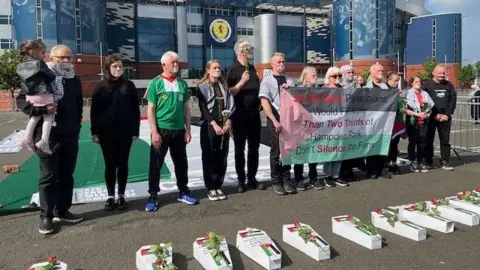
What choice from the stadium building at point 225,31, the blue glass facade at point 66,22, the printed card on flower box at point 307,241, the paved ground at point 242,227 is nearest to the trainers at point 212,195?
the paved ground at point 242,227

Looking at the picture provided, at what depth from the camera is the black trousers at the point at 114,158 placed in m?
5.55

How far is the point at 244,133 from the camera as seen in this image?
637cm

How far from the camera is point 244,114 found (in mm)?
6312

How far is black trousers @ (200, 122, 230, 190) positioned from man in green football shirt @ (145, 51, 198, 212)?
1.12 ft

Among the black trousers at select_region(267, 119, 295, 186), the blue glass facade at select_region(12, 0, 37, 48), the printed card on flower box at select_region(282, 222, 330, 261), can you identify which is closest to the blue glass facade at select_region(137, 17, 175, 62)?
the blue glass facade at select_region(12, 0, 37, 48)

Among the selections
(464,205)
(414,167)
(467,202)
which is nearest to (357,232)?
(464,205)

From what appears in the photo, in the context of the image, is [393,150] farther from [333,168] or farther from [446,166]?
[333,168]

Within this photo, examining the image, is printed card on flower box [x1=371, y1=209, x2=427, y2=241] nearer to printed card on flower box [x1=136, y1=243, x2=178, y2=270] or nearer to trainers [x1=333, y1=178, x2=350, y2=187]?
trainers [x1=333, y1=178, x2=350, y2=187]

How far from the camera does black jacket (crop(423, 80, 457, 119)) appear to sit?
7.85 meters

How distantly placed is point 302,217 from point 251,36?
7613 centimetres

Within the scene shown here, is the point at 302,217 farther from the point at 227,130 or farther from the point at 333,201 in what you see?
the point at 227,130

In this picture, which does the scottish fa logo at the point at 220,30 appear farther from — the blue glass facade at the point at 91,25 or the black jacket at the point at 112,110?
the black jacket at the point at 112,110

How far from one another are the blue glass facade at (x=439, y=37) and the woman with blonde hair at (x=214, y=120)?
9267 centimetres

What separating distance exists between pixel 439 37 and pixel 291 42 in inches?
1277
